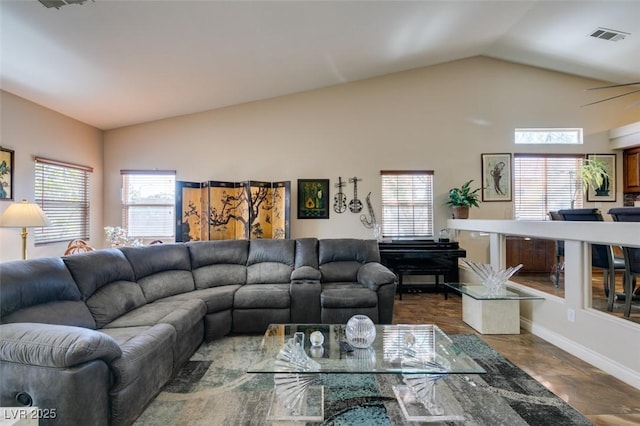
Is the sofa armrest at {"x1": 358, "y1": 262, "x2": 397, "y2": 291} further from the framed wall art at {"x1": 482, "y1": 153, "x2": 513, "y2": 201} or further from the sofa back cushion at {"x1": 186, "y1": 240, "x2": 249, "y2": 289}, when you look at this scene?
the framed wall art at {"x1": 482, "y1": 153, "x2": 513, "y2": 201}

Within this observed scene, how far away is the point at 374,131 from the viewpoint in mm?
5625

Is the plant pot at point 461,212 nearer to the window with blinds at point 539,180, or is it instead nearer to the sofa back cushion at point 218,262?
the window with blinds at point 539,180

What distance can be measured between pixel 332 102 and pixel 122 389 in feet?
16.7

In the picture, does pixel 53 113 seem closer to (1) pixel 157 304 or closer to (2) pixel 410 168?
(1) pixel 157 304

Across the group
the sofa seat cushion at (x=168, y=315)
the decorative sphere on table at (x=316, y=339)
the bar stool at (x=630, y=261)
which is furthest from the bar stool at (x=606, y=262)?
the sofa seat cushion at (x=168, y=315)

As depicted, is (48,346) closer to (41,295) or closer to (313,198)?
(41,295)

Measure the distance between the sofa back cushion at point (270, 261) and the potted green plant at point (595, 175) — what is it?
18.2ft

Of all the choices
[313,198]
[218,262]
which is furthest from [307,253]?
[313,198]

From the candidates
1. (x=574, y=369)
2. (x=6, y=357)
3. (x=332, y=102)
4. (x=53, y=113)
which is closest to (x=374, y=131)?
(x=332, y=102)

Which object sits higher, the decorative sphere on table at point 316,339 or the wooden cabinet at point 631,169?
the wooden cabinet at point 631,169

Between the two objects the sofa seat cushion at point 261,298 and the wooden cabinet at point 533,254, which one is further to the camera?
the wooden cabinet at point 533,254

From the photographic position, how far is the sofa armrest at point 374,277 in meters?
3.49

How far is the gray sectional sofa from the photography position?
1587 millimetres

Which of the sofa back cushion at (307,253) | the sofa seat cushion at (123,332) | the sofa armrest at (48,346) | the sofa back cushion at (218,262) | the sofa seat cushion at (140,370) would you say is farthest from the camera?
the sofa back cushion at (307,253)
